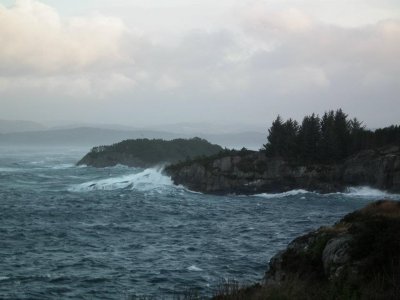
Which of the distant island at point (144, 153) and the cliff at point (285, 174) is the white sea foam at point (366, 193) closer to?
the cliff at point (285, 174)

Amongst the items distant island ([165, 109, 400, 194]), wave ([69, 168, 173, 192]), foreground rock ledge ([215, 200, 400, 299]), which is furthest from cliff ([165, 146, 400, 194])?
foreground rock ledge ([215, 200, 400, 299])

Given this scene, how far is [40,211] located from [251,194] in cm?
3765

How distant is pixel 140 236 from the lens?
4878 centimetres

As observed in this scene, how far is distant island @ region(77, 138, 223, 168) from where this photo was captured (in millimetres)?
153375

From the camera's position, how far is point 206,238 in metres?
48.3

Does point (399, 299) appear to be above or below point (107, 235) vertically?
above

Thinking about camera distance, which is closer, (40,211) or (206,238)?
(206,238)

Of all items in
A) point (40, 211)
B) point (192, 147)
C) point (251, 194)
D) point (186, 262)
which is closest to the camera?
point (186, 262)

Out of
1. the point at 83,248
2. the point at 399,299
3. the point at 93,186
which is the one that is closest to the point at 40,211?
the point at 83,248

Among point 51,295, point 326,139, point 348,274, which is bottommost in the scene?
point 51,295

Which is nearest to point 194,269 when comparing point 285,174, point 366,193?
point 366,193

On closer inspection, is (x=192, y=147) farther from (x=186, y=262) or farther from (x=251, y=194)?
(x=186, y=262)

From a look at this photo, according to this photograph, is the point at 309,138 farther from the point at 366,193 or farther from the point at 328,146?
the point at 366,193

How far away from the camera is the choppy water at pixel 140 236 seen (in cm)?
3319
